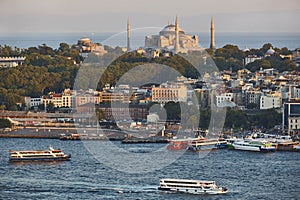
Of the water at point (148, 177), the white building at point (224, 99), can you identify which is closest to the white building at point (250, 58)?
the white building at point (224, 99)

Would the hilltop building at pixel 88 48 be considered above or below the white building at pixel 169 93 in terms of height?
above

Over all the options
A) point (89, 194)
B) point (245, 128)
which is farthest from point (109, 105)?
point (89, 194)

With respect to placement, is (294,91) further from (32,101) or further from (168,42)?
(168,42)

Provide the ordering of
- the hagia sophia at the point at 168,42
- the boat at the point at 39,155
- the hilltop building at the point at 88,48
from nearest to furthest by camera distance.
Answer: the boat at the point at 39,155
the hilltop building at the point at 88,48
the hagia sophia at the point at 168,42

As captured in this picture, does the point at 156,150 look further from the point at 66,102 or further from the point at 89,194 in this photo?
the point at 66,102

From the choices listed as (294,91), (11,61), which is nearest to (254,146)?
(294,91)

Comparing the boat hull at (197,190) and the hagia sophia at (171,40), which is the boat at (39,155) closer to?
the boat hull at (197,190)
